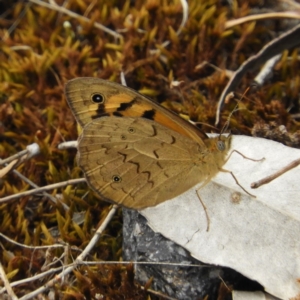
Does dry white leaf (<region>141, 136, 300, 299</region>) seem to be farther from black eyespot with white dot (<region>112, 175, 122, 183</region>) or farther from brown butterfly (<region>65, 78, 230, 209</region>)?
black eyespot with white dot (<region>112, 175, 122, 183</region>)

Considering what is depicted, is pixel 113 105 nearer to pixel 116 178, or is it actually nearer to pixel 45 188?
pixel 116 178

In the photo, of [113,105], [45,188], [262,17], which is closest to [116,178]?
[113,105]

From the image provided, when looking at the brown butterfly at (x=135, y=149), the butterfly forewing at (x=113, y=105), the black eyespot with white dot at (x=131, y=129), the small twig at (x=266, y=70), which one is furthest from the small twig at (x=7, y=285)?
the small twig at (x=266, y=70)

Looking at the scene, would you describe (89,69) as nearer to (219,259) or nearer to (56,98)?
(56,98)

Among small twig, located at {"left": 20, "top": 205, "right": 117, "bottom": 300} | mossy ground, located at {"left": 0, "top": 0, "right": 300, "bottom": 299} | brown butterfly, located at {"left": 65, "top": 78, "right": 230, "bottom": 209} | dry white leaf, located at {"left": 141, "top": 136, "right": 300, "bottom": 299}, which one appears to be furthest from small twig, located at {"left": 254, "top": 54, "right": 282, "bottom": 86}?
small twig, located at {"left": 20, "top": 205, "right": 117, "bottom": 300}

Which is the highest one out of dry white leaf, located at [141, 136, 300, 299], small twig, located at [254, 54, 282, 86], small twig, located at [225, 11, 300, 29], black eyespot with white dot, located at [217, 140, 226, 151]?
small twig, located at [225, 11, 300, 29]

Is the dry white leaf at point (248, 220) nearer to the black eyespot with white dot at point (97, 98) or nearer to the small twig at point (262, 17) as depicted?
the black eyespot with white dot at point (97, 98)

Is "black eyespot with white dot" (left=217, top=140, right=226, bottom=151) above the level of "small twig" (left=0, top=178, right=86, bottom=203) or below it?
above
